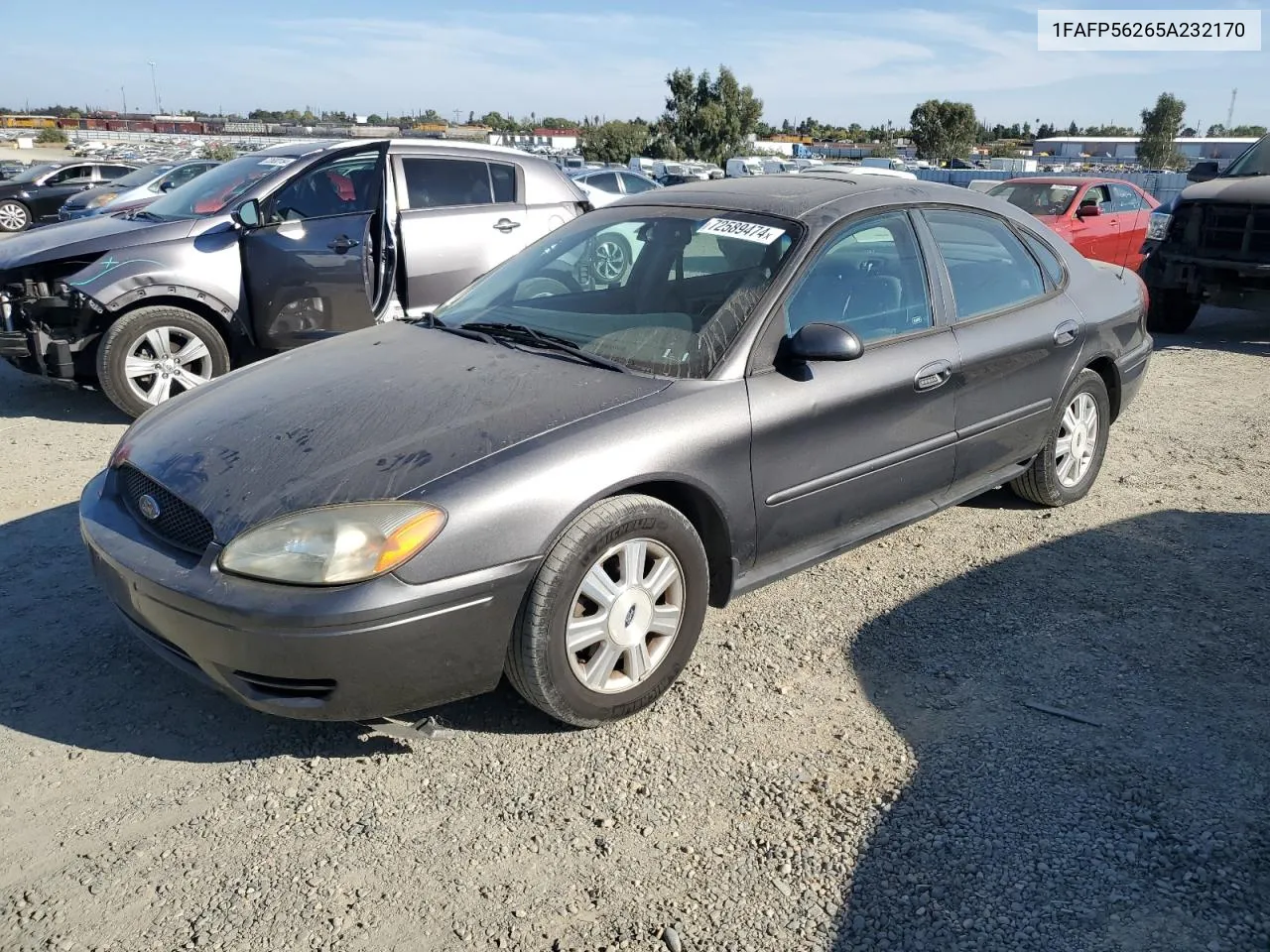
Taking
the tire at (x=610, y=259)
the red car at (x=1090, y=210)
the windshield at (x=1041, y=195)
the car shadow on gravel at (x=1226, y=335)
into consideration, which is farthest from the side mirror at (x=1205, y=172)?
the tire at (x=610, y=259)

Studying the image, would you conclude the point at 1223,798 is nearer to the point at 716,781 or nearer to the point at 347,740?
the point at 716,781

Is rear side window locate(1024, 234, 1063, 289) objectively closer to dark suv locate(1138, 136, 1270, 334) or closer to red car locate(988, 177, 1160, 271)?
dark suv locate(1138, 136, 1270, 334)

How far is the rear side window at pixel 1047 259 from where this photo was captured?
458 centimetres

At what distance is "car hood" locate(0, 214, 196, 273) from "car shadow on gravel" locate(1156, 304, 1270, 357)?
8.21 metres

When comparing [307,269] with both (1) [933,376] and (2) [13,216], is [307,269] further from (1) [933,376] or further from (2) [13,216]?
(2) [13,216]

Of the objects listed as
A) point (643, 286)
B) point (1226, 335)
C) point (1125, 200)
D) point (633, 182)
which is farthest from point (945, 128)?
point (643, 286)

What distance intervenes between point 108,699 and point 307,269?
12.7ft

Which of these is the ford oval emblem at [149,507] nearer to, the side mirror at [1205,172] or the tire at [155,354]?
the tire at [155,354]

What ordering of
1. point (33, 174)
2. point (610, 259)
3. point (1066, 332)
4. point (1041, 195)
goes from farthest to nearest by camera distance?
point (33, 174), point (1041, 195), point (1066, 332), point (610, 259)

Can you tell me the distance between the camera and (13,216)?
19781mm

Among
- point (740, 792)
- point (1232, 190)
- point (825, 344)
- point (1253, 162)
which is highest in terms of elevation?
point (1253, 162)

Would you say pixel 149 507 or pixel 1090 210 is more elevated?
pixel 1090 210

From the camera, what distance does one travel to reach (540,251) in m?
4.25

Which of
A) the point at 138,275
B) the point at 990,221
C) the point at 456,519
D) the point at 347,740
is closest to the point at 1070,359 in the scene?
the point at 990,221
